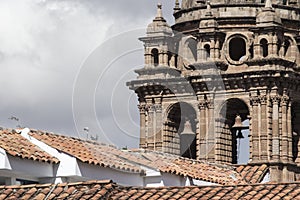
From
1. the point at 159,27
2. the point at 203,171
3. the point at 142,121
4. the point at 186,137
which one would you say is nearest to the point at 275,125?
the point at 186,137

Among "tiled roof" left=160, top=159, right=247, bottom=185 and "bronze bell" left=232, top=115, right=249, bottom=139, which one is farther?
"bronze bell" left=232, top=115, right=249, bottom=139

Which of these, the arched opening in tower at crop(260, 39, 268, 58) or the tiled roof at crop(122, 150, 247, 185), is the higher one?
the arched opening in tower at crop(260, 39, 268, 58)

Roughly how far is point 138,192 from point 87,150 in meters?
6.46

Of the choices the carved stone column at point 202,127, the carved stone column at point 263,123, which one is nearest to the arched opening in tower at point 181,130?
the carved stone column at point 202,127

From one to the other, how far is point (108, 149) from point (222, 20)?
2253 cm

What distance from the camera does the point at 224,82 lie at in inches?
2709

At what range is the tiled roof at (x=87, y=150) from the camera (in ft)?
147

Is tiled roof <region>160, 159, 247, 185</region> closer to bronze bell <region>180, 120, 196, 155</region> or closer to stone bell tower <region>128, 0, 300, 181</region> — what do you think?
stone bell tower <region>128, 0, 300, 181</region>

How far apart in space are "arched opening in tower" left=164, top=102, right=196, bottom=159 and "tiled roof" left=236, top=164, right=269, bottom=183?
4.64 metres

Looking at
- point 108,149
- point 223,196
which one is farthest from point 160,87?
point 223,196

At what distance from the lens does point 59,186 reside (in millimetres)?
38250

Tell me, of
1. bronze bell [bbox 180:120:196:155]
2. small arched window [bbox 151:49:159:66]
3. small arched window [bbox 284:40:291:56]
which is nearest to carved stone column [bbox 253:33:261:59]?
small arched window [bbox 284:40:291:56]

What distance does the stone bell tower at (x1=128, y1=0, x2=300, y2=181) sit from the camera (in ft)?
225

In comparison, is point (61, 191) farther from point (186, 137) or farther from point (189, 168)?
point (186, 137)
